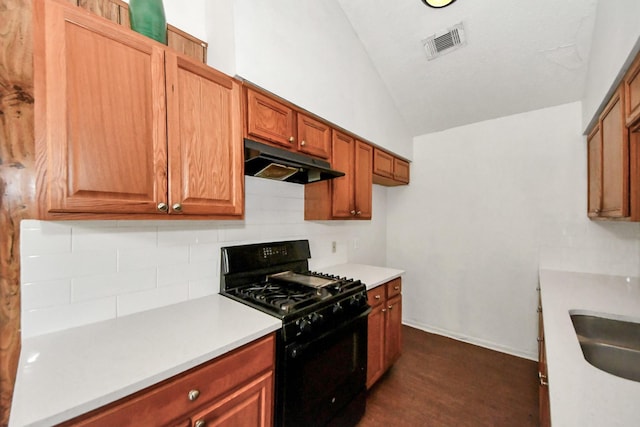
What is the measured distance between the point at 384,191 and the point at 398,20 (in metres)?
1.89

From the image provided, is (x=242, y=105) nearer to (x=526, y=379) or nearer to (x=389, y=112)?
(x=389, y=112)

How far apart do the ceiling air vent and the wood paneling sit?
7.95ft

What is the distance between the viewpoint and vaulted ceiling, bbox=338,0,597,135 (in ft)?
6.14

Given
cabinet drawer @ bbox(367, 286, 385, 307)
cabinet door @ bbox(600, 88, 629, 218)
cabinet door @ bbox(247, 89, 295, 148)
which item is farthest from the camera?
cabinet drawer @ bbox(367, 286, 385, 307)

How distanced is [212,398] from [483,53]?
2.93 meters

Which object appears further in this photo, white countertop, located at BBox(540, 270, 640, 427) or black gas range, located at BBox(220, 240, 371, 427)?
black gas range, located at BBox(220, 240, 371, 427)

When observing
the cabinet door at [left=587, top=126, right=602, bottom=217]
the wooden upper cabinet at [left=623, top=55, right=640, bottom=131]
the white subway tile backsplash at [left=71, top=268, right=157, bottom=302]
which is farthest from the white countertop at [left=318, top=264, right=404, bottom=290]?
the wooden upper cabinet at [left=623, top=55, right=640, bottom=131]

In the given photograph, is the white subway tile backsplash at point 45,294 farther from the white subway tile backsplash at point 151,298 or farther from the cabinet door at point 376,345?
the cabinet door at point 376,345

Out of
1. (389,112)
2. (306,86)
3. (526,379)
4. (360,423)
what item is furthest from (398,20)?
(526,379)

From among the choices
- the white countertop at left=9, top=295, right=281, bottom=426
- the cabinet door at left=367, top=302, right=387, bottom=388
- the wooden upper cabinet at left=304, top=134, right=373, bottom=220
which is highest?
the wooden upper cabinet at left=304, top=134, right=373, bottom=220

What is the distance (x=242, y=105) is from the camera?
4.87 feet

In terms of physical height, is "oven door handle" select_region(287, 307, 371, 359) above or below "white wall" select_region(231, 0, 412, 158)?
below

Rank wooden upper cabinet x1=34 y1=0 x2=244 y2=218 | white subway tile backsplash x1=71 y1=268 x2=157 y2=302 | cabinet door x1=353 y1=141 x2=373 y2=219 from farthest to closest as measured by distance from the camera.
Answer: cabinet door x1=353 y1=141 x2=373 y2=219, white subway tile backsplash x1=71 y1=268 x2=157 y2=302, wooden upper cabinet x1=34 y1=0 x2=244 y2=218

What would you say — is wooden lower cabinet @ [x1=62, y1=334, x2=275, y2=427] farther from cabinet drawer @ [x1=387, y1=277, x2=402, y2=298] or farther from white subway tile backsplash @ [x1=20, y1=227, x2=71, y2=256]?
cabinet drawer @ [x1=387, y1=277, x2=402, y2=298]
